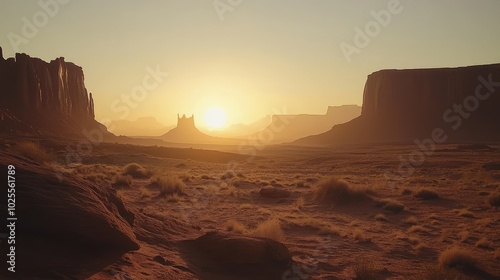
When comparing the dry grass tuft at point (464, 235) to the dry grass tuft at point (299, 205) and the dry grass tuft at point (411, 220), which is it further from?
the dry grass tuft at point (299, 205)

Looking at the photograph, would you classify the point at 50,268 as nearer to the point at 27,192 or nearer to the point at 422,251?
the point at 27,192

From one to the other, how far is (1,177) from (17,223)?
1.01 metres

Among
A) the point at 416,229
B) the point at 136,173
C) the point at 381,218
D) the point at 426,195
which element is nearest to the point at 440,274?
the point at 416,229

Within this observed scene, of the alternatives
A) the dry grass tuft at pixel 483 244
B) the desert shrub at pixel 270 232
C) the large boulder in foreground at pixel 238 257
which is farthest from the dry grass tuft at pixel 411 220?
the large boulder in foreground at pixel 238 257

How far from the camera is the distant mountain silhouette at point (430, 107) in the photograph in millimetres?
92588

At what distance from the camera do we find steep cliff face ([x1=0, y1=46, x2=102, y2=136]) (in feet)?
260

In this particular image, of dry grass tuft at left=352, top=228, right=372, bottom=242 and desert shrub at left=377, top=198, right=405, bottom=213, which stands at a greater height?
desert shrub at left=377, top=198, right=405, bottom=213

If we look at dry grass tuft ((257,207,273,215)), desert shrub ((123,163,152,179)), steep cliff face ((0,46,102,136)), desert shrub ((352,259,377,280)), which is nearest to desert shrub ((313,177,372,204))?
dry grass tuft ((257,207,273,215))

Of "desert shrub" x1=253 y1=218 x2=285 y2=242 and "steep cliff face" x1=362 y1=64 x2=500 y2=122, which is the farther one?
Answer: "steep cliff face" x1=362 y1=64 x2=500 y2=122

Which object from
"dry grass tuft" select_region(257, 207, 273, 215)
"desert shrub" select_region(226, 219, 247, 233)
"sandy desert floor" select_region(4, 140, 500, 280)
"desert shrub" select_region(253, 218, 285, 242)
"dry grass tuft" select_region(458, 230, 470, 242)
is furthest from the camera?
"dry grass tuft" select_region(257, 207, 273, 215)

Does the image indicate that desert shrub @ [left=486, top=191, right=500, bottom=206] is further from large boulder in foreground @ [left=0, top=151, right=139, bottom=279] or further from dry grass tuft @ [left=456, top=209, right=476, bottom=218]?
large boulder in foreground @ [left=0, top=151, right=139, bottom=279]

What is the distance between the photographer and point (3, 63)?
8344 centimetres

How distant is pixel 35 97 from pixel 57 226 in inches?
3584

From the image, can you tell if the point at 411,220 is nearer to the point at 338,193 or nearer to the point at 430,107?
the point at 338,193
